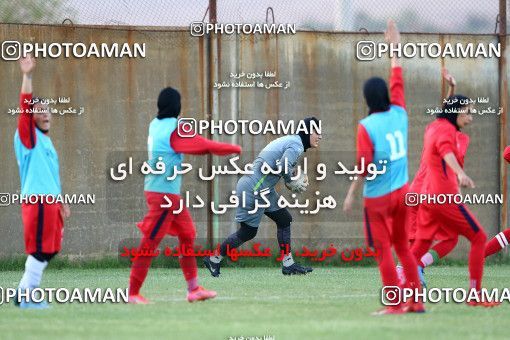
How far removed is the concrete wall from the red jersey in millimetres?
7212

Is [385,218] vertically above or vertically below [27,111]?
below

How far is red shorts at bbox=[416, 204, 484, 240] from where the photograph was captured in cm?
1213

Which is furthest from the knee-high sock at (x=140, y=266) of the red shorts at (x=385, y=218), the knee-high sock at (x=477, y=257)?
the knee-high sock at (x=477, y=257)

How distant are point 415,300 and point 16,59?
9002mm

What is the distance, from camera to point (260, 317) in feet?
36.1

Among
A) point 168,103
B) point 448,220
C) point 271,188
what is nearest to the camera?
point 448,220

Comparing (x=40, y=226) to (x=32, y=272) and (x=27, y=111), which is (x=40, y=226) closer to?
(x=32, y=272)

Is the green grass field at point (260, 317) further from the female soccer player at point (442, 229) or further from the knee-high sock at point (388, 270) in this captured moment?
the female soccer player at point (442, 229)

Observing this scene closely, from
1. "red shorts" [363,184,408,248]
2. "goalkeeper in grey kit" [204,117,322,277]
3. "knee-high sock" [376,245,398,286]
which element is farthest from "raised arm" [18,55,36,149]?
"goalkeeper in grey kit" [204,117,322,277]

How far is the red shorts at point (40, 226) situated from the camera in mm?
11648

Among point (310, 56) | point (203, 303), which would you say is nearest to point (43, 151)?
point (203, 303)

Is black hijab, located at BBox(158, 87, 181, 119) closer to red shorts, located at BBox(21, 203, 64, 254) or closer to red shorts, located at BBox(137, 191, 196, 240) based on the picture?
red shorts, located at BBox(137, 191, 196, 240)

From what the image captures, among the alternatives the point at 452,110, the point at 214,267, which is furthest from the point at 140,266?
the point at 214,267

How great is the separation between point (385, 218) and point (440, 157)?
132 centimetres
